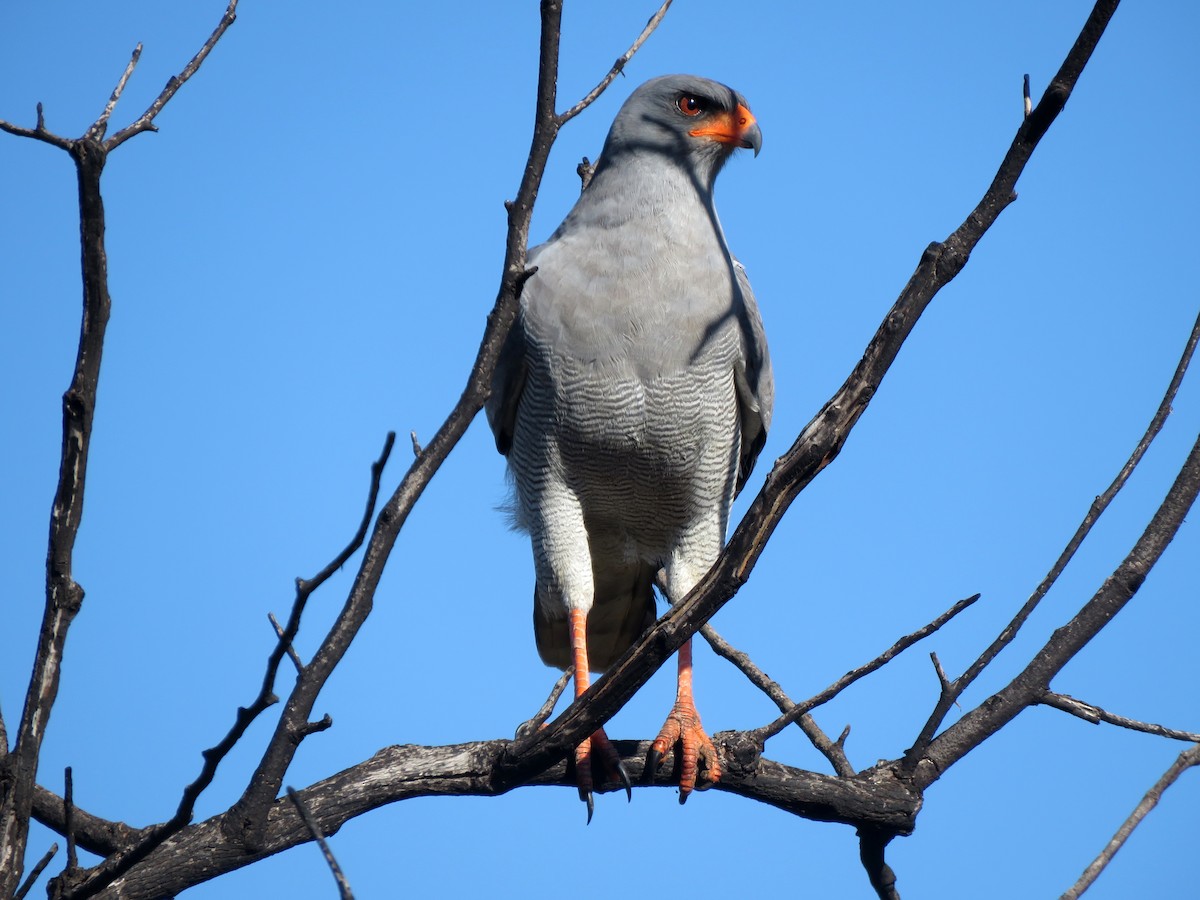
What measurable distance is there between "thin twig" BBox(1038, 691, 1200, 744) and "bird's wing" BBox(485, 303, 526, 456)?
266 centimetres

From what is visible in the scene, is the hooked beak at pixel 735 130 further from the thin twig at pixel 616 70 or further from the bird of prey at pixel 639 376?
the thin twig at pixel 616 70

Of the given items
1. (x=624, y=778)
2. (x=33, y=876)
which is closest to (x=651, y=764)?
(x=624, y=778)

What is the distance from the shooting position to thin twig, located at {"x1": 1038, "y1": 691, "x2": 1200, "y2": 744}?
4156 millimetres

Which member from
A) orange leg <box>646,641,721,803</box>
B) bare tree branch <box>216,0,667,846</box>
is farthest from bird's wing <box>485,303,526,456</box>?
bare tree branch <box>216,0,667,846</box>

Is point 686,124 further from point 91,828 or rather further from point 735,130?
point 91,828

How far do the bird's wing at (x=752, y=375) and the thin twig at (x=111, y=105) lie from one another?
315 centimetres

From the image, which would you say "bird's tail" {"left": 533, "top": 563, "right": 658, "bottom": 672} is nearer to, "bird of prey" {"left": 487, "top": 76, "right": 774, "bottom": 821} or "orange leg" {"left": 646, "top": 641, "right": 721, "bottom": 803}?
"bird of prey" {"left": 487, "top": 76, "right": 774, "bottom": 821}

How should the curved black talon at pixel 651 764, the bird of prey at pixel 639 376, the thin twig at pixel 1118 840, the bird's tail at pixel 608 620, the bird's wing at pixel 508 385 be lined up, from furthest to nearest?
1. the bird's tail at pixel 608 620
2. the bird's wing at pixel 508 385
3. the bird of prey at pixel 639 376
4. the curved black talon at pixel 651 764
5. the thin twig at pixel 1118 840

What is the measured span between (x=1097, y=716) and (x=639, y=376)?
7.60 feet

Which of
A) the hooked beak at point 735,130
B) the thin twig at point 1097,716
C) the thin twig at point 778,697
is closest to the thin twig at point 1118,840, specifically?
the thin twig at point 1097,716

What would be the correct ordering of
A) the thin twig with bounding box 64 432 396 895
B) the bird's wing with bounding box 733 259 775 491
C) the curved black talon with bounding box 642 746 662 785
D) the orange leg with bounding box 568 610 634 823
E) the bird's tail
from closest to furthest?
the thin twig with bounding box 64 432 396 895, the orange leg with bounding box 568 610 634 823, the curved black talon with bounding box 642 746 662 785, the bird's wing with bounding box 733 259 775 491, the bird's tail

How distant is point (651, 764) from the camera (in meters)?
4.96

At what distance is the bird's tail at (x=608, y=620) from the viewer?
20.8ft

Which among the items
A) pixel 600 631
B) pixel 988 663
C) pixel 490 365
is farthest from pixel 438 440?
pixel 600 631
